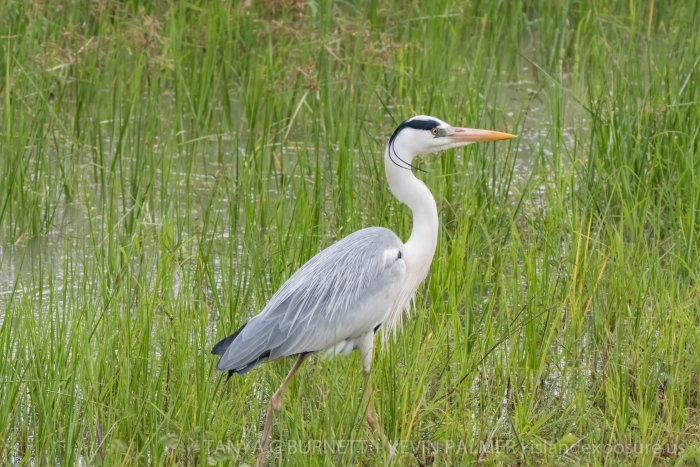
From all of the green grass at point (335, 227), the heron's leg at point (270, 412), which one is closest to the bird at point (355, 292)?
the heron's leg at point (270, 412)

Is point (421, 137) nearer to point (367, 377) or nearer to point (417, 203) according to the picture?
point (417, 203)

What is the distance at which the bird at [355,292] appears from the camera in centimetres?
397

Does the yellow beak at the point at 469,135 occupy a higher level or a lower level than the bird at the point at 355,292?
higher

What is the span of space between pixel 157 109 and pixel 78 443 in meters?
3.11

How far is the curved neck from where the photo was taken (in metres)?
4.36

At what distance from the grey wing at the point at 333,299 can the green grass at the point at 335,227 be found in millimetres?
137

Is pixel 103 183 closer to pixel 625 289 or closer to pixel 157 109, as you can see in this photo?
pixel 157 109

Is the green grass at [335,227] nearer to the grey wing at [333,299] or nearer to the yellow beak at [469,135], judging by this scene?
the grey wing at [333,299]

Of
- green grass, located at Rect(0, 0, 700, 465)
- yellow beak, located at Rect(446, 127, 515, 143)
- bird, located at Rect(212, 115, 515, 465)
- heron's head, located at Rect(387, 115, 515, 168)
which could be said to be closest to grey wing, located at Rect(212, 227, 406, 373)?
bird, located at Rect(212, 115, 515, 465)

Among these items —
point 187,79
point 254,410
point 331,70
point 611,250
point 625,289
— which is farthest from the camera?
point 331,70

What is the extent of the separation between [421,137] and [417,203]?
25cm

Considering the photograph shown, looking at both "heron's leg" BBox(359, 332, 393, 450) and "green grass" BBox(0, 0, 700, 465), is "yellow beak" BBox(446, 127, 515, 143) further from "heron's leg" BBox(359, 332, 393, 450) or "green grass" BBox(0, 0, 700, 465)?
"heron's leg" BBox(359, 332, 393, 450)

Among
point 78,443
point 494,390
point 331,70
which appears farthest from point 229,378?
point 331,70

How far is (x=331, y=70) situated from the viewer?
7473 millimetres
